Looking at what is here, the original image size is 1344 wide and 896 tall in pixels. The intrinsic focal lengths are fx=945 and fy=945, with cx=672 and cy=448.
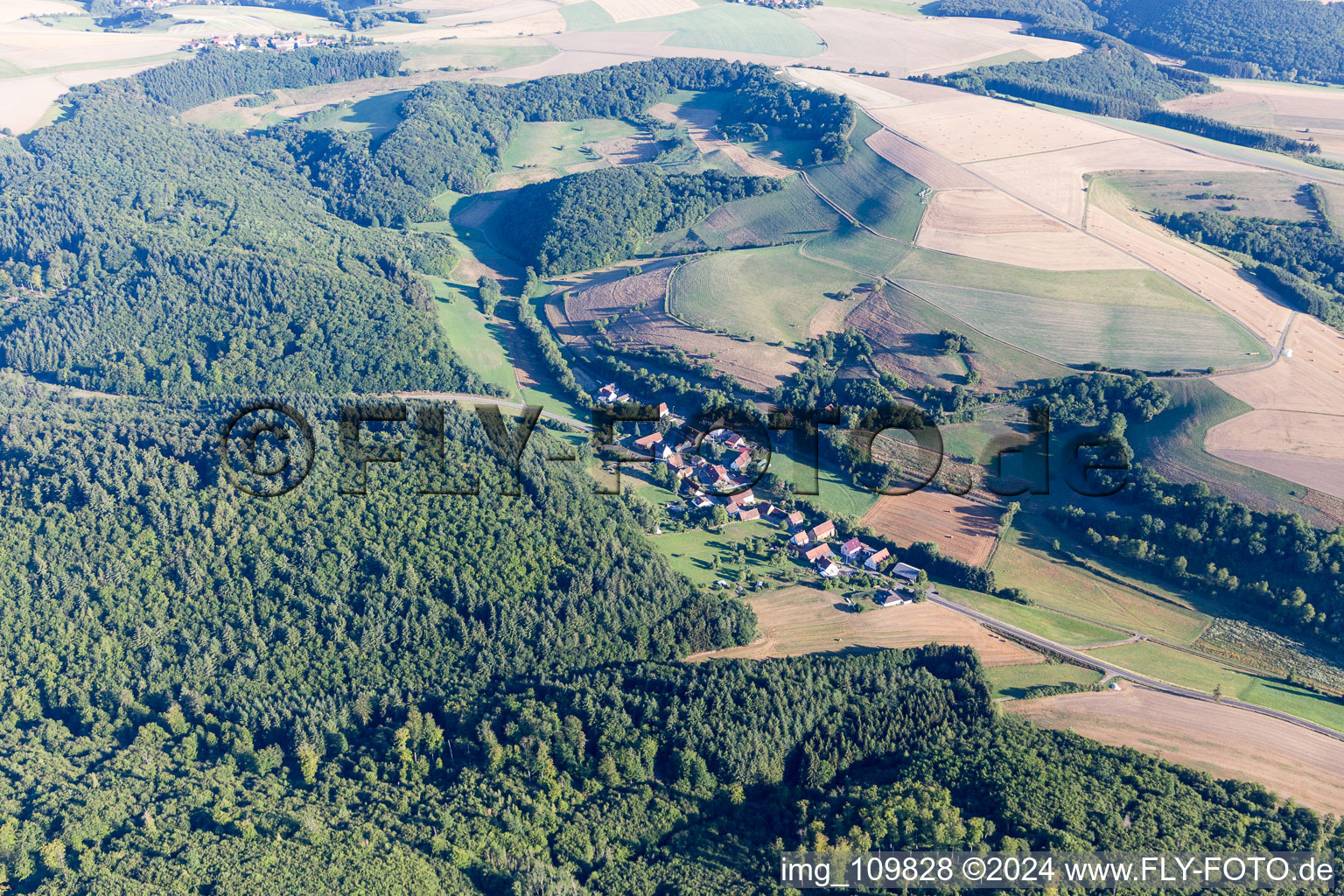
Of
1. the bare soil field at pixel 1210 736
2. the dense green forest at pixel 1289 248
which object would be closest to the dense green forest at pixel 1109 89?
the dense green forest at pixel 1289 248

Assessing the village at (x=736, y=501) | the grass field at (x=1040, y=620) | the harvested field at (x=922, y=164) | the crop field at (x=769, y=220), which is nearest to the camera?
the grass field at (x=1040, y=620)

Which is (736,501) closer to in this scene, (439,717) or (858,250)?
(439,717)

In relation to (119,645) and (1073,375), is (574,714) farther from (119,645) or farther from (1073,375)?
(1073,375)

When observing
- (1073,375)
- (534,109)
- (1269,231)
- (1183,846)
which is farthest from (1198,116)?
(1183,846)

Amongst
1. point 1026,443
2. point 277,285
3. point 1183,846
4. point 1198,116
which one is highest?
point 1198,116

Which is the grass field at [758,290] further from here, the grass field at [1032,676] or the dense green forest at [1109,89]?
the dense green forest at [1109,89]

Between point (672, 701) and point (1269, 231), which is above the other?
point (1269, 231)
